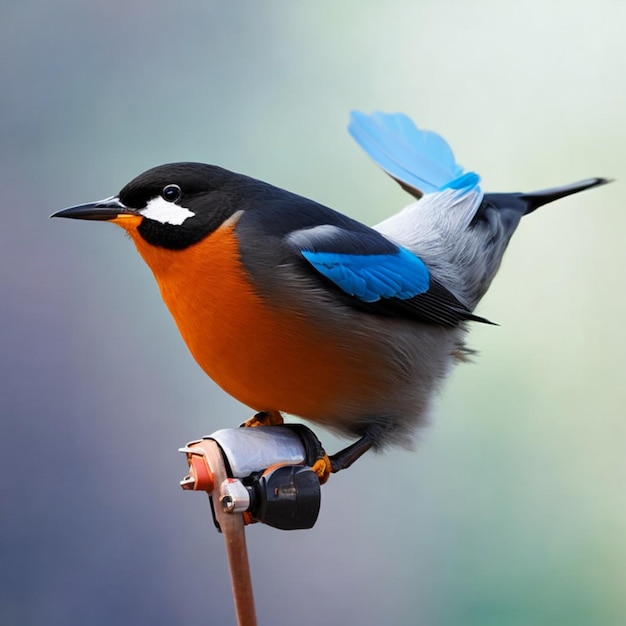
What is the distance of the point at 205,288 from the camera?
121 cm

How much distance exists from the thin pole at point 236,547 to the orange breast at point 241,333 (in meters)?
0.11

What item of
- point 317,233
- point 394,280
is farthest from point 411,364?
point 317,233

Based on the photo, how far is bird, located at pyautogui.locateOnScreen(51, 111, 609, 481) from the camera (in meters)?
1.21

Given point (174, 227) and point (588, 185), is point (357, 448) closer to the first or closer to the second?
point (174, 227)

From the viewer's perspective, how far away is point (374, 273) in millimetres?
1325

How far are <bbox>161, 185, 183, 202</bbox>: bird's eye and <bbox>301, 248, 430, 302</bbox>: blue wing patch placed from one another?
0.59 ft

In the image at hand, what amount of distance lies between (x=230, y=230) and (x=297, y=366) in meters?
0.20

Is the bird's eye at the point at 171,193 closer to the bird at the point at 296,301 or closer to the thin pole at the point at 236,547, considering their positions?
the bird at the point at 296,301

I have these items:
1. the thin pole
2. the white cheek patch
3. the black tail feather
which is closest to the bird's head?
the white cheek patch

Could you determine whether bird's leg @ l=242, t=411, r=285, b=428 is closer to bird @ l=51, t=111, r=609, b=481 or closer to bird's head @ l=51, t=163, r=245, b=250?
bird @ l=51, t=111, r=609, b=481

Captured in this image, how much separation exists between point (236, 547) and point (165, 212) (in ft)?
1.41

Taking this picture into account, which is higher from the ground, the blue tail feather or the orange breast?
the blue tail feather

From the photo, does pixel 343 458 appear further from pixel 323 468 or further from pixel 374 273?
pixel 374 273

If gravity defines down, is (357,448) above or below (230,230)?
below
